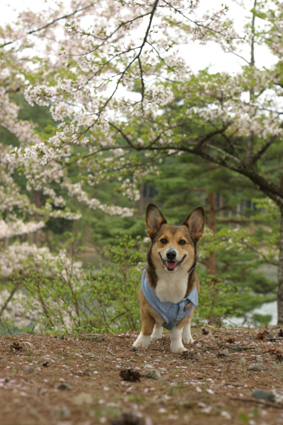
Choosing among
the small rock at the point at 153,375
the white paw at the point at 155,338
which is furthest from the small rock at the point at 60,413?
the white paw at the point at 155,338

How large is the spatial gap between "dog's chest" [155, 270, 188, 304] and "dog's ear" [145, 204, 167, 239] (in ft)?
1.62

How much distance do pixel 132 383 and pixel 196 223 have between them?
7.19 feet

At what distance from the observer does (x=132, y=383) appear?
2.70 meters

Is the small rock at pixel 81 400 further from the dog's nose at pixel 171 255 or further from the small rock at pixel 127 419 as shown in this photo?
the dog's nose at pixel 171 255

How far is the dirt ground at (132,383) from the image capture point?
187 centimetres

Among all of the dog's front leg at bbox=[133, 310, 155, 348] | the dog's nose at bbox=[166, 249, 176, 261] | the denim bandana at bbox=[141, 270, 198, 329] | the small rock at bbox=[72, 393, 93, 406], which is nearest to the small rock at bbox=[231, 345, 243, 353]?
the denim bandana at bbox=[141, 270, 198, 329]

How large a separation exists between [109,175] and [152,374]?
6.78 m

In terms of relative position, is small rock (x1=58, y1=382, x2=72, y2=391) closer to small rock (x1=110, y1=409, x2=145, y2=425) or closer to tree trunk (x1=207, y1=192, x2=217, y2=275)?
small rock (x1=110, y1=409, x2=145, y2=425)

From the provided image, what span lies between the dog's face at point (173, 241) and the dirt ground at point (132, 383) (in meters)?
0.98

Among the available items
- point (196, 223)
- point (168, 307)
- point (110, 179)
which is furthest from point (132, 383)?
point (110, 179)

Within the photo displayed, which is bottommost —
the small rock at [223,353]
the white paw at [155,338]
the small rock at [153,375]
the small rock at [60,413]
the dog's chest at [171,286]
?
the white paw at [155,338]

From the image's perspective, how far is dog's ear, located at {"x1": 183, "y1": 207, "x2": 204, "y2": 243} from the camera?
445 cm

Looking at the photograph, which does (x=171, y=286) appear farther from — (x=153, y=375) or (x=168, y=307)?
(x=153, y=375)

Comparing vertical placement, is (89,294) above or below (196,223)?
below
